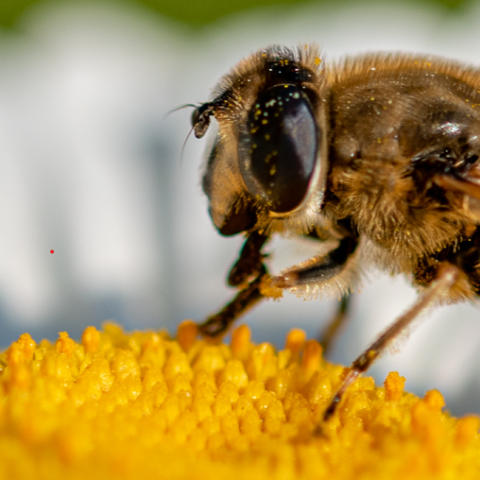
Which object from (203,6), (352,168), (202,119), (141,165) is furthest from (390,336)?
(203,6)

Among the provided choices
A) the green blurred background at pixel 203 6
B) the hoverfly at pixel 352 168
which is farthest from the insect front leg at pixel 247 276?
the green blurred background at pixel 203 6

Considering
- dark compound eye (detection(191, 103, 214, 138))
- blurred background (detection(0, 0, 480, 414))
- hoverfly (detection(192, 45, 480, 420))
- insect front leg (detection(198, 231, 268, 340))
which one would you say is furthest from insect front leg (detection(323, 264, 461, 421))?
blurred background (detection(0, 0, 480, 414))

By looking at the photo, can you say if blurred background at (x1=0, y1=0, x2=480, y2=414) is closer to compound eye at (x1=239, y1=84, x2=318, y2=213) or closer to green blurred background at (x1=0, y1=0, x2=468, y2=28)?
green blurred background at (x1=0, y1=0, x2=468, y2=28)

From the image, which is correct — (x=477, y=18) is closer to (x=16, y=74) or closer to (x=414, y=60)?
(x=414, y=60)

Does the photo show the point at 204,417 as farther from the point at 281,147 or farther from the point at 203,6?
the point at 203,6

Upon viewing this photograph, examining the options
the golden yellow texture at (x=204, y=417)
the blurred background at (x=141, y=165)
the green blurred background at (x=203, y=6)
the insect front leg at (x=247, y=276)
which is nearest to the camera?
the golden yellow texture at (x=204, y=417)

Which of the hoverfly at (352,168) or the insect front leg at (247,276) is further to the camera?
the insect front leg at (247,276)

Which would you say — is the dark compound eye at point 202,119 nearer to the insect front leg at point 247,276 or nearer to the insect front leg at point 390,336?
the insect front leg at point 247,276
